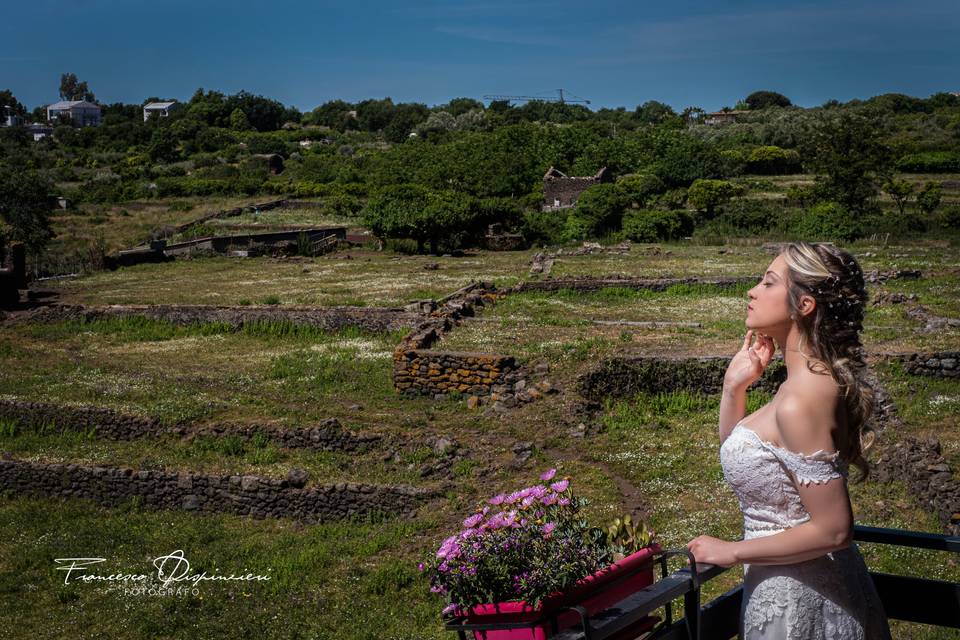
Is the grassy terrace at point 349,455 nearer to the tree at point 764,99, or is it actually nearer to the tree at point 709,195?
the tree at point 709,195

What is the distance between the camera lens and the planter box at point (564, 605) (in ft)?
10.9

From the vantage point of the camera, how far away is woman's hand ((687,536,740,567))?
3.06 m

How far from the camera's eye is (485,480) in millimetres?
11445

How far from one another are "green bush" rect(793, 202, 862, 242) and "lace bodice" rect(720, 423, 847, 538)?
3426 centimetres

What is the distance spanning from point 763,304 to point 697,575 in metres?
1.02

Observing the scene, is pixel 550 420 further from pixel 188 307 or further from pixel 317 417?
pixel 188 307

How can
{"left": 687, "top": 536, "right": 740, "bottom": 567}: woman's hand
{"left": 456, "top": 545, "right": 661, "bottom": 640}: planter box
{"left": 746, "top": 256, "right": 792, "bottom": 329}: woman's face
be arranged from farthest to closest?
1. {"left": 456, "top": 545, "right": 661, "bottom": 640}: planter box
2. {"left": 746, "top": 256, "right": 792, "bottom": 329}: woman's face
3. {"left": 687, "top": 536, "right": 740, "bottom": 567}: woman's hand

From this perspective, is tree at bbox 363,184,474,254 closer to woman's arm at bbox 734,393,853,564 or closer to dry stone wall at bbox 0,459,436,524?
dry stone wall at bbox 0,459,436,524

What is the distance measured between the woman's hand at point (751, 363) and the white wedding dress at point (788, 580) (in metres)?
0.48

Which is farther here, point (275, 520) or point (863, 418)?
point (275, 520)

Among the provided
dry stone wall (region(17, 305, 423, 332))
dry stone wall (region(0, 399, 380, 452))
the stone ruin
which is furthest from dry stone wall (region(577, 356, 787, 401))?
the stone ruin

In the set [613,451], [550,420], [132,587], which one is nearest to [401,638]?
[132,587]

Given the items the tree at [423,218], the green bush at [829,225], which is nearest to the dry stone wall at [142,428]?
the tree at [423,218]

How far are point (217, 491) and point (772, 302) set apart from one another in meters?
9.95
